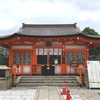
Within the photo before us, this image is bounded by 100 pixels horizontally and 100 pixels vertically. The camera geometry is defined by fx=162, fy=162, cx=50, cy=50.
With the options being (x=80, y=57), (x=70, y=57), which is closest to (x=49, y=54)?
(x=70, y=57)

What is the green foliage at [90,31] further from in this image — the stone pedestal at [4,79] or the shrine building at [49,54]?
the stone pedestal at [4,79]

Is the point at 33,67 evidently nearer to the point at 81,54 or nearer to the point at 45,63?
the point at 45,63

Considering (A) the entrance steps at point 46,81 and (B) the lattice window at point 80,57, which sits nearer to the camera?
(A) the entrance steps at point 46,81

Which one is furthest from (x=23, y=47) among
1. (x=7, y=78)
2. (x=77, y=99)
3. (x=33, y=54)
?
(x=77, y=99)

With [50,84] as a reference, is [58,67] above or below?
above

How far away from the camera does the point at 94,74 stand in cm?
1016

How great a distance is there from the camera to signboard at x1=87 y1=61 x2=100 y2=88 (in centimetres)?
979

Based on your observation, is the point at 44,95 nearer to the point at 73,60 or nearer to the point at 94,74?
the point at 94,74

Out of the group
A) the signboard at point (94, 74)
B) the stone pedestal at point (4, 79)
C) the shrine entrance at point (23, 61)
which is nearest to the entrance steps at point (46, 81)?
the signboard at point (94, 74)

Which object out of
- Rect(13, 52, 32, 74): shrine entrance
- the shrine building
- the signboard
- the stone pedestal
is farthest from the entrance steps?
Rect(13, 52, 32, 74): shrine entrance

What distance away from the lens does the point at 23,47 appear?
45.3 ft

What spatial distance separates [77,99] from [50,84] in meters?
4.01

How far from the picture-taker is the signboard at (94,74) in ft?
32.1

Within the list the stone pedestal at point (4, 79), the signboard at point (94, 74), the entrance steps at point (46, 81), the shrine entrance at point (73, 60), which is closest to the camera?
the stone pedestal at point (4, 79)
